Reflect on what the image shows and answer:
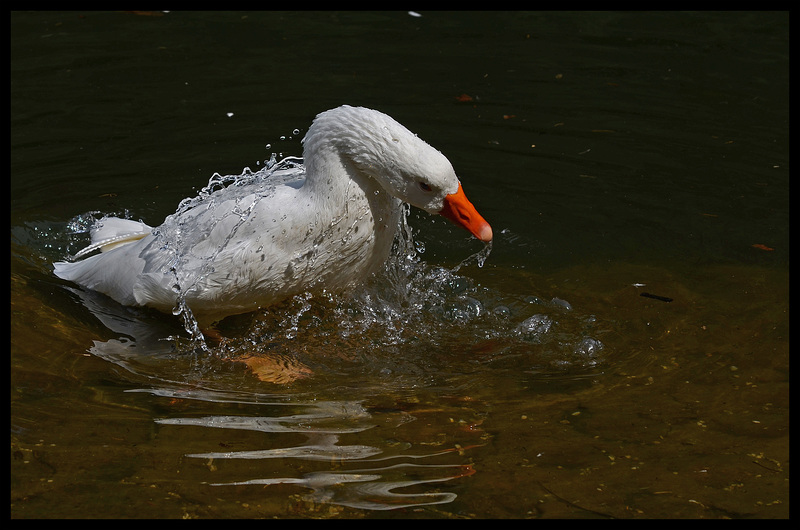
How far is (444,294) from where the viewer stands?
4.92 m

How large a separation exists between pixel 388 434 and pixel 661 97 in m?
5.14

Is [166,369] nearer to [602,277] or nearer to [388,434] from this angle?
[388,434]

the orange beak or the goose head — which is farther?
the orange beak

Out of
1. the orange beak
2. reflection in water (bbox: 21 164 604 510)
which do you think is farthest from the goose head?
reflection in water (bbox: 21 164 604 510)

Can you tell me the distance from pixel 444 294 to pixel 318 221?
1.09m

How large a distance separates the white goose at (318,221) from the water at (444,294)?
0.33 m

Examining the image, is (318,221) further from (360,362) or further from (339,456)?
(339,456)

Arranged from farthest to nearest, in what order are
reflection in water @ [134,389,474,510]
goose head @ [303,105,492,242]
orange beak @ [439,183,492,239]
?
orange beak @ [439,183,492,239]
goose head @ [303,105,492,242]
reflection in water @ [134,389,474,510]

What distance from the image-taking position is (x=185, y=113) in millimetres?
7184

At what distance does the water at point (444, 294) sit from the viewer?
3.32m

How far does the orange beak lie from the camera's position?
411 centimetres

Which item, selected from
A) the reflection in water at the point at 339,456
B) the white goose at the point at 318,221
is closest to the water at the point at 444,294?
the reflection in water at the point at 339,456

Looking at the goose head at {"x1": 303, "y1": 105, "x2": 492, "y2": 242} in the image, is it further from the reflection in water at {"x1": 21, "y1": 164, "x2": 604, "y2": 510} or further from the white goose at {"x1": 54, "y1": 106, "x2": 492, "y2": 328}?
the reflection in water at {"x1": 21, "y1": 164, "x2": 604, "y2": 510}

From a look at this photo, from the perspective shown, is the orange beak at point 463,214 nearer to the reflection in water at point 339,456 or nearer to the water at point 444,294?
the water at point 444,294
